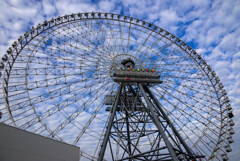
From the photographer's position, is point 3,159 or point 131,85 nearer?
point 3,159

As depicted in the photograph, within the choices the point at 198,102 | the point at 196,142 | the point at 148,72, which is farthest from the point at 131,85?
the point at 196,142

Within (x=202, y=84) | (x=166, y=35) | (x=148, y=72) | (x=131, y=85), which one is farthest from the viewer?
(x=166, y=35)

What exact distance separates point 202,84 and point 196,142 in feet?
25.1

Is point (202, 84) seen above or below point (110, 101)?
above

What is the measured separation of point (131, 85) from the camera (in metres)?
20.4

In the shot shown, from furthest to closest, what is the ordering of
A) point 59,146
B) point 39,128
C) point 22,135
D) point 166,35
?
point 166,35 → point 39,128 → point 59,146 → point 22,135

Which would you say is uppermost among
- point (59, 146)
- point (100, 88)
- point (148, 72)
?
point (148, 72)

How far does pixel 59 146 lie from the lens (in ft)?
36.1

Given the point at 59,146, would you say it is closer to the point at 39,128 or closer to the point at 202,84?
the point at 39,128

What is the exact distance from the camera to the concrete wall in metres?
8.19

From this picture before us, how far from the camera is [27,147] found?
356 inches

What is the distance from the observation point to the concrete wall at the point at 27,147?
26.9ft

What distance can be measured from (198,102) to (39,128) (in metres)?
18.6

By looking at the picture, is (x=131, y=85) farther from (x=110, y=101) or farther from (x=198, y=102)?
(x=198, y=102)
